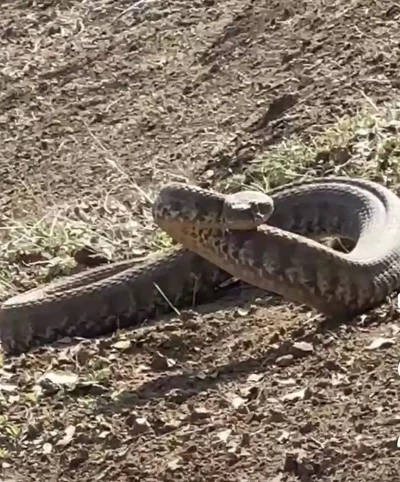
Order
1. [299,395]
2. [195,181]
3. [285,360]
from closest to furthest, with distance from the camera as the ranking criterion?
[299,395] < [285,360] < [195,181]

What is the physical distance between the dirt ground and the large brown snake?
0.63 ft

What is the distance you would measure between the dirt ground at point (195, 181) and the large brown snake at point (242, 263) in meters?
0.19

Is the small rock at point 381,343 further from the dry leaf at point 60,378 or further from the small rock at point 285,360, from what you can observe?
the dry leaf at point 60,378

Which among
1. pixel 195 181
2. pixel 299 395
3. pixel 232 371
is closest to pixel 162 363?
pixel 232 371

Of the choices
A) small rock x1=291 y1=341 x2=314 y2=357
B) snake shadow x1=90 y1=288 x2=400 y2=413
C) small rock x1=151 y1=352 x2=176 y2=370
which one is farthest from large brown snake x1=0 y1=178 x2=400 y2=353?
small rock x1=151 y1=352 x2=176 y2=370

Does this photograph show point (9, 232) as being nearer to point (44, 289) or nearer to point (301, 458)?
point (44, 289)

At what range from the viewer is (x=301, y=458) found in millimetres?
5332

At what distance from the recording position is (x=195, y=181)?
962 cm

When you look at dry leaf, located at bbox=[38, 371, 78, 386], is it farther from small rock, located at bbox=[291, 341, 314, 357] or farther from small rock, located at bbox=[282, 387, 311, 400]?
small rock, located at bbox=[282, 387, 311, 400]

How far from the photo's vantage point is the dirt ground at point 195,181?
5.71 meters

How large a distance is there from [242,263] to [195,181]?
2.63 metres

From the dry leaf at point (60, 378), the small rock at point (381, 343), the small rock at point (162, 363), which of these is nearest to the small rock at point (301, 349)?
the small rock at point (381, 343)

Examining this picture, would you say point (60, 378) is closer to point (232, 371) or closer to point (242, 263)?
point (232, 371)

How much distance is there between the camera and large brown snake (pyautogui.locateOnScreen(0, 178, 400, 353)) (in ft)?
22.6
